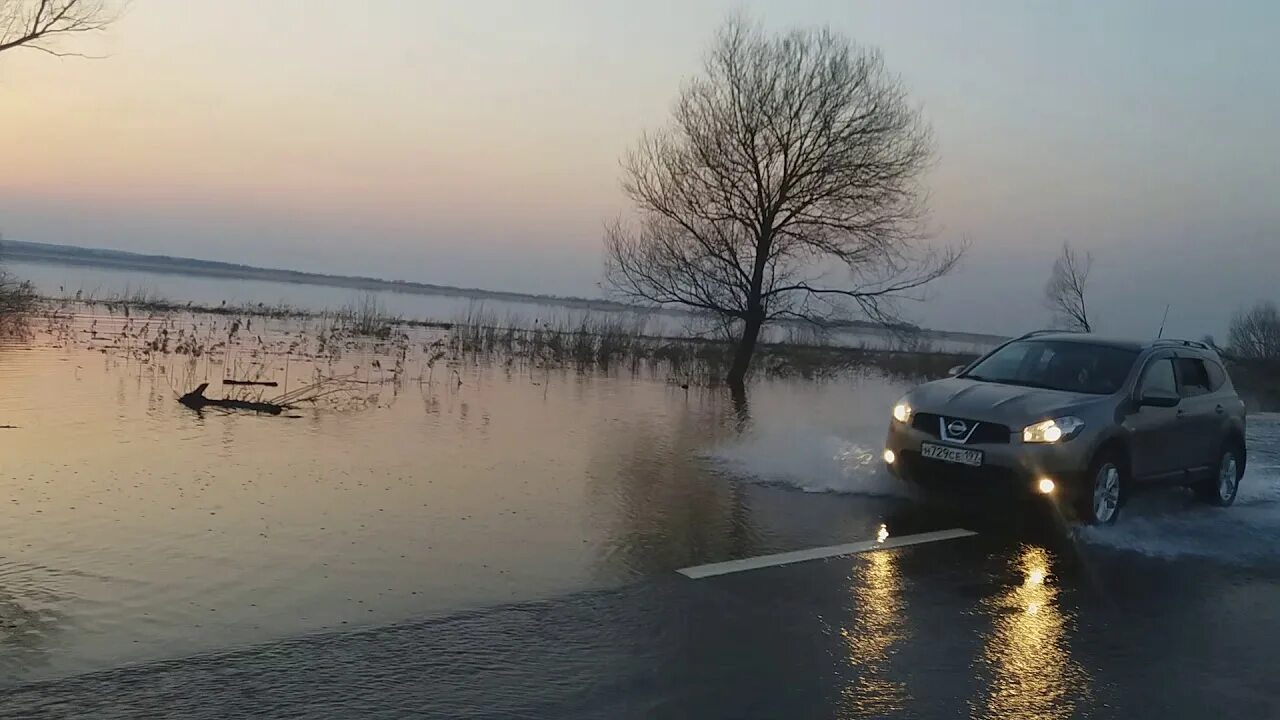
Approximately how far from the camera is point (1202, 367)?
35.9ft

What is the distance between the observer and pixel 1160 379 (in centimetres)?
1012

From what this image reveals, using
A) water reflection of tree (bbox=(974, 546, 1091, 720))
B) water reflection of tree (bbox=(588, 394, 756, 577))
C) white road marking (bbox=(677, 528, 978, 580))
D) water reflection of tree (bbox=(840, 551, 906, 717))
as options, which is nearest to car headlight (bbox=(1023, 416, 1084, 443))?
white road marking (bbox=(677, 528, 978, 580))

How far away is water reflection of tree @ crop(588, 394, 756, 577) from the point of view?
725cm

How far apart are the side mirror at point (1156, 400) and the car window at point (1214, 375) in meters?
1.61

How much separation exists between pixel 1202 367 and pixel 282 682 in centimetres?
1021

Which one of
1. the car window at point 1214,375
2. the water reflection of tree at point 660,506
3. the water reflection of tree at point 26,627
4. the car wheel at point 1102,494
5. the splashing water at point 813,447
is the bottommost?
the water reflection of tree at point 26,627

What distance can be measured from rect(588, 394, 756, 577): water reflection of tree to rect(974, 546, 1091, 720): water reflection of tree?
6.55 feet

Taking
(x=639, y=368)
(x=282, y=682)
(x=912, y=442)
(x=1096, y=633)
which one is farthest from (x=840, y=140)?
(x=282, y=682)

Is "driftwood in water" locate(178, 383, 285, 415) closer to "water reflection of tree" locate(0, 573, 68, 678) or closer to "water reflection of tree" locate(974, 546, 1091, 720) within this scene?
"water reflection of tree" locate(0, 573, 68, 678)

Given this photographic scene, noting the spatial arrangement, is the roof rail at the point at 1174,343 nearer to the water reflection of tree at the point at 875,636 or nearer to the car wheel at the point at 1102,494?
the car wheel at the point at 1102,494

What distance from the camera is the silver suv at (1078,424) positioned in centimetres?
872

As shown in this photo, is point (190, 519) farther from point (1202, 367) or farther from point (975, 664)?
point (1202, 367)

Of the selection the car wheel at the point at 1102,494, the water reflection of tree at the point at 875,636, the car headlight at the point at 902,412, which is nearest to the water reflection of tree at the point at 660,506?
the water reflection of tree at the point at 875,636

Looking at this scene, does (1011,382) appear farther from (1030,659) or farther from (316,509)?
(316,509)
